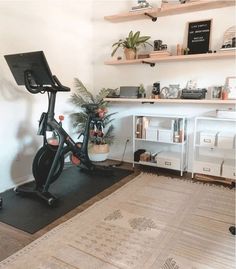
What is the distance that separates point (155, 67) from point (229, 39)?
1004mm

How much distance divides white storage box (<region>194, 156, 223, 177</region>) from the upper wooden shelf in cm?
187

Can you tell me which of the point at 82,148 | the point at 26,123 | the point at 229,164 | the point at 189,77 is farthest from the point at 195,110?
the point at 26,123

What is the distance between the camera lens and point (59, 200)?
2.62 metres

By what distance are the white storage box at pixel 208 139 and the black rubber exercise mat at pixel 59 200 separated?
104cm

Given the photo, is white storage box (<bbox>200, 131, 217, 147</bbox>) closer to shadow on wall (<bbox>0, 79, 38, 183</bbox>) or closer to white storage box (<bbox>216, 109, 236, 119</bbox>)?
white storage box (<bbox>216, 109, 236, 119</bbox>)

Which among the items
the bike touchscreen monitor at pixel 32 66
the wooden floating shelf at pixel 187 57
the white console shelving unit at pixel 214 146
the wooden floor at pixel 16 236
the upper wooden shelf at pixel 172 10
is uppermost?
the upper wooden shelf at pixel 172 10

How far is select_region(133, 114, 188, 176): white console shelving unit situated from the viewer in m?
3.31

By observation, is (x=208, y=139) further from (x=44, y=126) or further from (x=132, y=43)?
(x=44, y=126)

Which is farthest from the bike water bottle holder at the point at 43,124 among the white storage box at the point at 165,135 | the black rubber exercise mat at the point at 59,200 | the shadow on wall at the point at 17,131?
the white storage box at the point at 165,135

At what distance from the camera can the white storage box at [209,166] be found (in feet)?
10.0

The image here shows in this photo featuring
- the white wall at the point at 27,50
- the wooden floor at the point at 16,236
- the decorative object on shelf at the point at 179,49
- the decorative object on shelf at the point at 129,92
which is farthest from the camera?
the decorative object on shelf at the point at 129,92

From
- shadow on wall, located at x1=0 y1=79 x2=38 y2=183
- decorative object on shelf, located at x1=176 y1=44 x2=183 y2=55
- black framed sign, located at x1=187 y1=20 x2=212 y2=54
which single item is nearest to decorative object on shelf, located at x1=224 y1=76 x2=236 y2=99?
black framed sign, located at x1=187 y1=20 x2=212 y2=54

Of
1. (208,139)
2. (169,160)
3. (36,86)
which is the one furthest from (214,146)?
(36,86)

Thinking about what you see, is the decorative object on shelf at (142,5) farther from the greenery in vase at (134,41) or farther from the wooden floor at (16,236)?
the wooden floor at (16,236)
